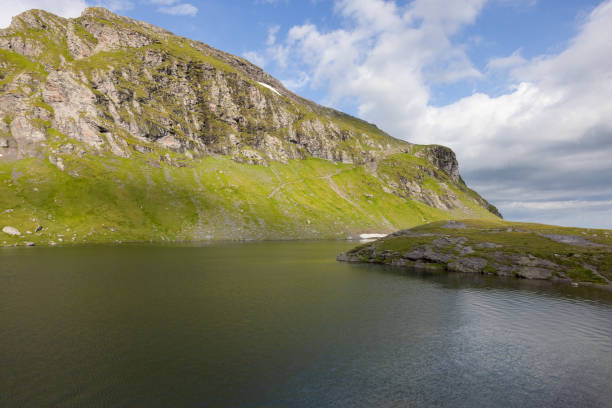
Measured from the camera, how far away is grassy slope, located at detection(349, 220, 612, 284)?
2739 inches

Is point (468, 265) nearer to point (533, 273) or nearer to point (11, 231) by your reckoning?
point (533, 273)

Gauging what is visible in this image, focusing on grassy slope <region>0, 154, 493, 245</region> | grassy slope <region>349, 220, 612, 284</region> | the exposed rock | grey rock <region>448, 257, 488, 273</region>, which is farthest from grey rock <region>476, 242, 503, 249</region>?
the exposed rock

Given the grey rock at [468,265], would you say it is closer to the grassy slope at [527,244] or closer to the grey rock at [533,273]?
the grassy slope at [527,244]

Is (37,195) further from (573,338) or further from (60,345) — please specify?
(573,338)

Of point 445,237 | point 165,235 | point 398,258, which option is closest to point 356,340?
point 398,258

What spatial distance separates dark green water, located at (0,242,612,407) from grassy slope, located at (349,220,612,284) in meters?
19.5

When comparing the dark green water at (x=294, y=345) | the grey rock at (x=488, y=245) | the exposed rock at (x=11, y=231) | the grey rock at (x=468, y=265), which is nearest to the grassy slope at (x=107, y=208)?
the exposed rock at (x=11, y=231)

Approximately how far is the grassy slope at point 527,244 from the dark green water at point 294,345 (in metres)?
19.5

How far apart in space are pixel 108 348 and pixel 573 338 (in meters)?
51.5

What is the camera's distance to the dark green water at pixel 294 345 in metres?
21.0

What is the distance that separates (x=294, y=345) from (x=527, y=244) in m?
86.0

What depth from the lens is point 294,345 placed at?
28.8 meters

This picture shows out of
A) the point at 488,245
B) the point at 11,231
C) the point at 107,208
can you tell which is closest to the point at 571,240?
the point at 488,245

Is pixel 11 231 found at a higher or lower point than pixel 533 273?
higher
